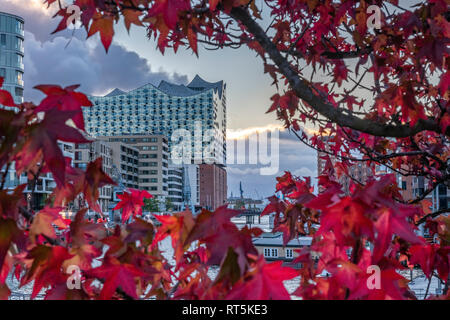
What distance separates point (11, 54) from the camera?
1300 inches

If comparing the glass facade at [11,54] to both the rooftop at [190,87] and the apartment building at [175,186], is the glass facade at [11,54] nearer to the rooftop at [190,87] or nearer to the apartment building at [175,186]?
the apartment building at [175,186]

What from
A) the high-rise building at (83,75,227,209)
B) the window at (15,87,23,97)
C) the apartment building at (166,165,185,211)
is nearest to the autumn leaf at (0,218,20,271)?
the window at (15,87,23,97)

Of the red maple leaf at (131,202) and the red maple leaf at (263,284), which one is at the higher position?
the red maple leaf at (131,202)

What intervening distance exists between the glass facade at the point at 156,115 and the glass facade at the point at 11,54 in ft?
152

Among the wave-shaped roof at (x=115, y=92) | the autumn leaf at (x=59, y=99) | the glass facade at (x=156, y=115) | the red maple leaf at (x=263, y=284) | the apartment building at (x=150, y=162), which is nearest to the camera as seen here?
the red maple leaf at (x=263, y=284)

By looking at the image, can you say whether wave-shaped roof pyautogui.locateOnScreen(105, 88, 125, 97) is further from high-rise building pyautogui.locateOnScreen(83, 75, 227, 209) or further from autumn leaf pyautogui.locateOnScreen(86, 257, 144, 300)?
autumn leaf pyautogui.locateOnScreen(86, 257, 144, 300)

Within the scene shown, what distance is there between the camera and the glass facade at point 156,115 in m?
81.7

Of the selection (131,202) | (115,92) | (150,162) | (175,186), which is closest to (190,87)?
(115,92)

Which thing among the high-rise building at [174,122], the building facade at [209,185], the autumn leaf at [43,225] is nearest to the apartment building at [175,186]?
the high-rise building at [174,122]

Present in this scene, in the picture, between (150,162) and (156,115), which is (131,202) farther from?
(156,115)

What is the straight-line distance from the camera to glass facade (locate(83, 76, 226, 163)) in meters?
81.7

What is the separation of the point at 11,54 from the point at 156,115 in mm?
50668

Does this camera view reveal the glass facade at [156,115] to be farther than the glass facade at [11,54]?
Yes

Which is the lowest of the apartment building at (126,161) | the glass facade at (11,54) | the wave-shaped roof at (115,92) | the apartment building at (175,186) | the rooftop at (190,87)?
the apartment building at (175,186)
